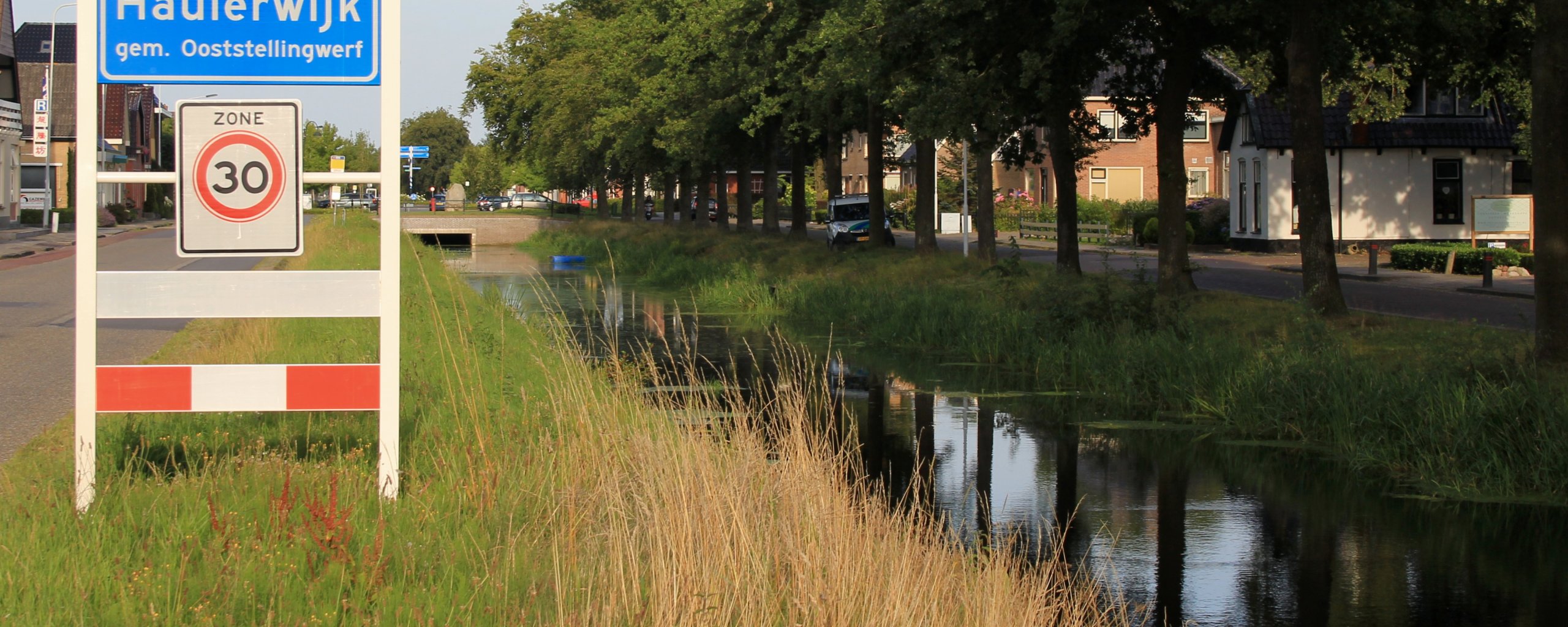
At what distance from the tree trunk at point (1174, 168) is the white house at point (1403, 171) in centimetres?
2123

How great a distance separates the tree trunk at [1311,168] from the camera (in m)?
16.6

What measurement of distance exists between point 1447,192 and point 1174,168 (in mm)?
24659

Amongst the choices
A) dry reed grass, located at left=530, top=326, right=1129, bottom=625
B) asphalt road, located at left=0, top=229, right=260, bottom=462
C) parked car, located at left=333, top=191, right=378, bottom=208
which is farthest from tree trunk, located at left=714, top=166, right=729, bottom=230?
dry reed grass, located at left=530, top=326, right=1129, bottom=625

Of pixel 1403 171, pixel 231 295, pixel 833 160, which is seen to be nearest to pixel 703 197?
pixel 833 160

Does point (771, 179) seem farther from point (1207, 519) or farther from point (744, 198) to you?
point (1207, 519)

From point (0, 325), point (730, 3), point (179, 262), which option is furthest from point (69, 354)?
point (179, 262)

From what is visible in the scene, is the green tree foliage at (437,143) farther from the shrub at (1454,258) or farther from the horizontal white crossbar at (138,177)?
the horizontal white crossbar at (138,177)

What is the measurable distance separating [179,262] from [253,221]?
32.1 meters

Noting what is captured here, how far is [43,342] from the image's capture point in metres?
15.9

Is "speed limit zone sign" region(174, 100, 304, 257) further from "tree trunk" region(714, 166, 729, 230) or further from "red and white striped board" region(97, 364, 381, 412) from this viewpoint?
"tree trunk" region(714, 166, 729, 230)

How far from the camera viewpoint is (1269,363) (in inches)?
513

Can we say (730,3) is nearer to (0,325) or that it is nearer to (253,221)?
(0,325)

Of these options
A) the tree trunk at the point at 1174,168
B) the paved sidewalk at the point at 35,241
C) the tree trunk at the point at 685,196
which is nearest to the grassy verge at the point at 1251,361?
the tree trunk at the point at 1174,168

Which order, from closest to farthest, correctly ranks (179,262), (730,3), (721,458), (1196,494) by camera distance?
(721,458), (1196,494), (730,3), (179,262)
